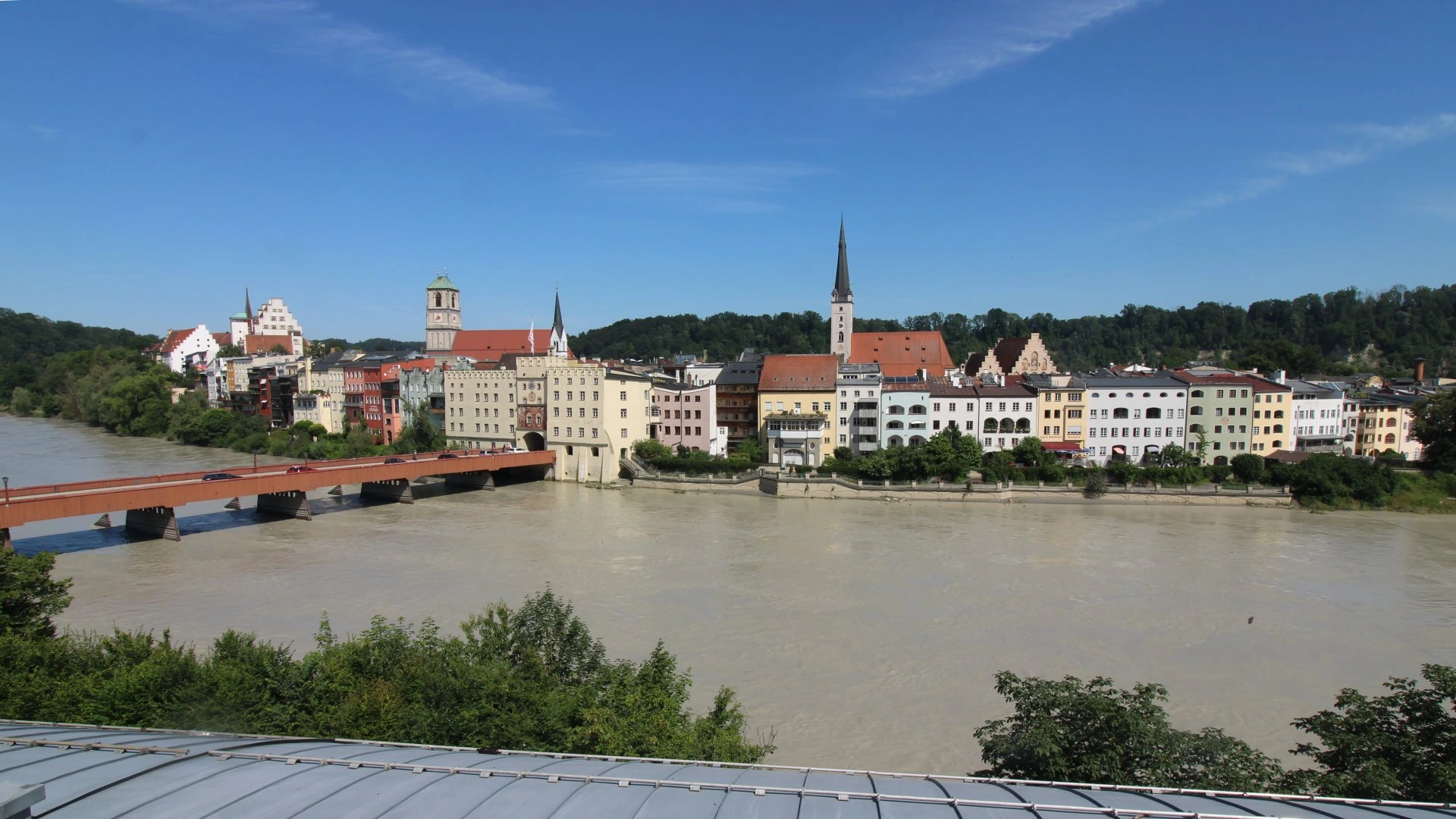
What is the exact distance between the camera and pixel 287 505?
A: 106ft

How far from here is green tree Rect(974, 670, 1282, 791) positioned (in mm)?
7004

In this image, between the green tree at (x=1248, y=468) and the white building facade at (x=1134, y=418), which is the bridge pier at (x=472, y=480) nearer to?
the white building facade at (x=1134, y=418)

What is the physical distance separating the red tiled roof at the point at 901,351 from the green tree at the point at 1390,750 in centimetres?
4824

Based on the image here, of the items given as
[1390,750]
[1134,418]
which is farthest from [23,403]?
[1390,750]

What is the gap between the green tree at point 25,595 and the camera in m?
12.2

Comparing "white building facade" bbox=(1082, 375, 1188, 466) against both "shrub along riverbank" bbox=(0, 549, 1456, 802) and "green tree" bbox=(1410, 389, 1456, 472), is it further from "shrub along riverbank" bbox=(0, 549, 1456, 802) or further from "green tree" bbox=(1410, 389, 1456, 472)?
"shrub along riverbank" bbox=(0, 549, 1456, 802)

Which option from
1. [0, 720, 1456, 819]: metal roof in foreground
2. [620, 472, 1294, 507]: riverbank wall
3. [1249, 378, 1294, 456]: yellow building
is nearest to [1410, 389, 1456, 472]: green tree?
[1249, 378, 1294, 456]: yellow building

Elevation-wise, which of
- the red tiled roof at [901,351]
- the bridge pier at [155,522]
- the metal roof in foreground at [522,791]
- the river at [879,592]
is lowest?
the river at [879,592]

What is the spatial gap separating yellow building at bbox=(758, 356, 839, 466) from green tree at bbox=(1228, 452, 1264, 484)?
20.4 meters

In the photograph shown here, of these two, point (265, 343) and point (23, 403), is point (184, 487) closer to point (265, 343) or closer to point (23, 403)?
point (265, 343)

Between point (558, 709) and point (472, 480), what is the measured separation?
118ft

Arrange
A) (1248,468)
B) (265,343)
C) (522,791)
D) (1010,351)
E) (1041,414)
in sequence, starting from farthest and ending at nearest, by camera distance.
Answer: (265,343)
(1010,351)
(1041,414)
(1248,468)
(522,791)

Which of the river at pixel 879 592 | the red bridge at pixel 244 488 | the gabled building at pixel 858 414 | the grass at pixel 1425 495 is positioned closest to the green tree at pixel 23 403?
the red bridge at pixel 244 488

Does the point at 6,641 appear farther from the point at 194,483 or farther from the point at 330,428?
the point at 330,428
